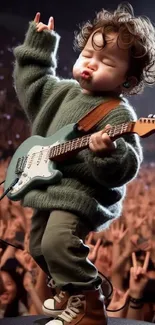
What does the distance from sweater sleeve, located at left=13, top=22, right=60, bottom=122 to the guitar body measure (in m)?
0.10

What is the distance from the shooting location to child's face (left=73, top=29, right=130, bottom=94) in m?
1.01

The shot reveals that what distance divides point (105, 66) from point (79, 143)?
0.16 m

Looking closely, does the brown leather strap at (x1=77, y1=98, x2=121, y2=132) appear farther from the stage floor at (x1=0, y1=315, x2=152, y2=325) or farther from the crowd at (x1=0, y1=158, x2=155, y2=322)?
the crowd at (x1=0, y1=158, x2=155, y2=322)

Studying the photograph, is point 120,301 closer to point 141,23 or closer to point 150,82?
point 150,82

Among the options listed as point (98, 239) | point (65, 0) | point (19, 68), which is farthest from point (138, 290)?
point (65, 0)

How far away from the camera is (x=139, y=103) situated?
1648 mm

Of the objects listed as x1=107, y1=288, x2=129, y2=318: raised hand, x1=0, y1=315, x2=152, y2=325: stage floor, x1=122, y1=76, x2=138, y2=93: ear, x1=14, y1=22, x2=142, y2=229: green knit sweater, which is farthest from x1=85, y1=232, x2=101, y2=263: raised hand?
x1=122, y1=76, x2=138, y2=93: ear

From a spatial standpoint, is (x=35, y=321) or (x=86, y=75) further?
(x=35, y=321)

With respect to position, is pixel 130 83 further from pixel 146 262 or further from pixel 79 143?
pixel 146 262

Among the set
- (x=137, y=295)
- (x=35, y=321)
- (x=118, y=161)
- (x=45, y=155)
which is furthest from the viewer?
(x=137, y=295)

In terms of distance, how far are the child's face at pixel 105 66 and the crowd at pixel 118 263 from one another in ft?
2.13

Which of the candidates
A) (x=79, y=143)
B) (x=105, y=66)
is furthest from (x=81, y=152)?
(x=105, y=66)

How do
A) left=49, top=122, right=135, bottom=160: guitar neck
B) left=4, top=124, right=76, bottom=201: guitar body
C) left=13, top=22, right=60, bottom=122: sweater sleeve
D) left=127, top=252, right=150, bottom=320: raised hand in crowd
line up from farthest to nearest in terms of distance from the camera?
left=127, top=252, right=150, bottom=320: raised hand in crowd, left=13, top=22, right=60, bottom=122: sweater sleeve, left=4, top=124, right=76, bottom=201: guitar body, left=49, top=122, right=135, bottom=160: guitar neck

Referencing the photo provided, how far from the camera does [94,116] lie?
38.4 inches
